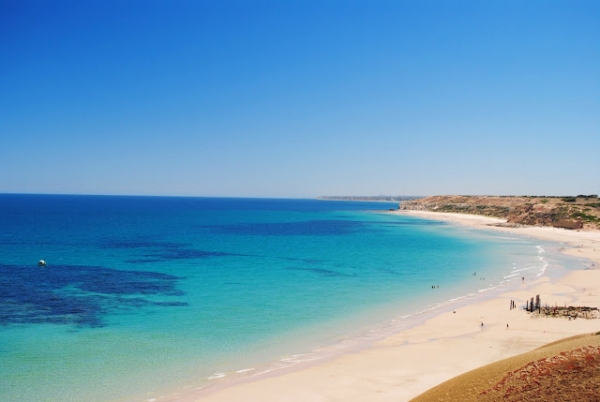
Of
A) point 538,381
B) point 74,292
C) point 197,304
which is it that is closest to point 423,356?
point 538,381

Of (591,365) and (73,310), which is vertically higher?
(591,365)

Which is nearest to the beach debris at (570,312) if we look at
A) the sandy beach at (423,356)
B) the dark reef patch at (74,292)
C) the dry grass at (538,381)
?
the sandy beach at (423,356)

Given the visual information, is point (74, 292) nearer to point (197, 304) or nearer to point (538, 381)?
point (197, 304)

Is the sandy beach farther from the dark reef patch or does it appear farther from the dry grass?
the dark reef patch

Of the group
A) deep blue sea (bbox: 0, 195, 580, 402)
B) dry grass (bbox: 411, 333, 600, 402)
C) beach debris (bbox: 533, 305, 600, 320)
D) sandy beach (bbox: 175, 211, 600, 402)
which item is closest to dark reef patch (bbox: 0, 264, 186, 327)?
deep blue sea (bbox: 0, 195, 580, 402)

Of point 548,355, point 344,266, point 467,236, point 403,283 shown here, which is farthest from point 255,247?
point 548,355

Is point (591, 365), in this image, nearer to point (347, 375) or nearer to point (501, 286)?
point (347, 375)
